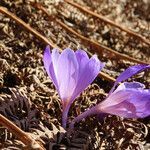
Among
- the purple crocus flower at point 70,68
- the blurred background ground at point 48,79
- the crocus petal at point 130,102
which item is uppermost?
the purple crocus flower at point 70,68

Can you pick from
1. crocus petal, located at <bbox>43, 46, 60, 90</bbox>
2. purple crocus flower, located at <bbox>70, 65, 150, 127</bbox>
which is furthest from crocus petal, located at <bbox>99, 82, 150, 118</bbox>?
crocus petal, located at <bbox>43, 46, 60, 90</bbox>

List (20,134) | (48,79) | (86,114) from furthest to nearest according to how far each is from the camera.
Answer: (48,79) < (86,114) < (20,134)

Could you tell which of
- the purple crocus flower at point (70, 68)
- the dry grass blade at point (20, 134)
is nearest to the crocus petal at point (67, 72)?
the purple crocus flower at point (70, 68)

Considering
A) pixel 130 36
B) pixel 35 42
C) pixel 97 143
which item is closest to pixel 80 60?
pixel 97 143

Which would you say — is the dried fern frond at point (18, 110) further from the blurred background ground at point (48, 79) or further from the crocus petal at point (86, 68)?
the crocus petal at point (86, 68)

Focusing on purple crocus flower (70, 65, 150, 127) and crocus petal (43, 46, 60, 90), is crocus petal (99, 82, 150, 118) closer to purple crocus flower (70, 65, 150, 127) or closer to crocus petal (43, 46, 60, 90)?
purple crocus flower (70, 65, 150, 127)

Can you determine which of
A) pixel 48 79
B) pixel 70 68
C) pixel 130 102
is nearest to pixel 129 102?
pixel 130 102

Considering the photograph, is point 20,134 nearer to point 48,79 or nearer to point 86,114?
point 86,114
